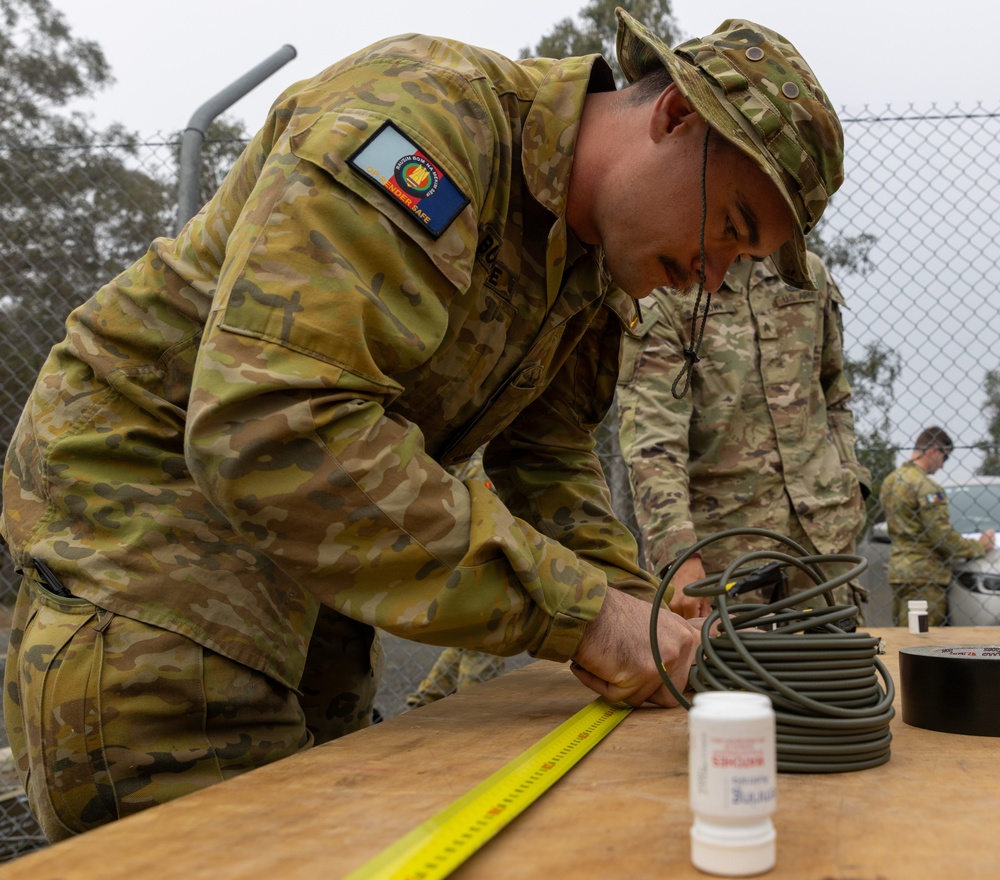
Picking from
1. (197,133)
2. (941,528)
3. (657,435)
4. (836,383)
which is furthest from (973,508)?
(197,133)

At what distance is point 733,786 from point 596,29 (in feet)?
46.5

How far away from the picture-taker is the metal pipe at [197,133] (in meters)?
3.19

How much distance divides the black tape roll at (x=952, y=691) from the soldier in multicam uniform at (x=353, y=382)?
12.1 inches

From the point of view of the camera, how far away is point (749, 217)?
4.84ft

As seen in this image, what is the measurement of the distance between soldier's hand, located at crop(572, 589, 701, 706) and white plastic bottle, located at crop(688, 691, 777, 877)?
1.90 feet

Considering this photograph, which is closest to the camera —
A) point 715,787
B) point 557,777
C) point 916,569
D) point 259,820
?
point 715,787

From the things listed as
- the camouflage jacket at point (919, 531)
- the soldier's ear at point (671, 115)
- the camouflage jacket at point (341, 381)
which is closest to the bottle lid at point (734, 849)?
the camouflage jacket at point (341, 381)

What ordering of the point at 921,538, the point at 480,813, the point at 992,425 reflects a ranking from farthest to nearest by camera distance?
1. the point at 921,538
2. the point at 992,425
3. the point at 480,813

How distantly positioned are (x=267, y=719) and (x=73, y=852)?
A: 0.67 m

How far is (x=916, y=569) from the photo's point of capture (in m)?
5.40

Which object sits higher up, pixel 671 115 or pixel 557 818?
pixel 671 115

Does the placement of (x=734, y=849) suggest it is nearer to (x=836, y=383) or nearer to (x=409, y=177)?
(x=409, y=177)

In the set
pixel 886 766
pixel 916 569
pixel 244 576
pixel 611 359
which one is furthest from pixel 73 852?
pixel 916 569

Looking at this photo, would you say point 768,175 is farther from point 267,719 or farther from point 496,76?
point 267,719
